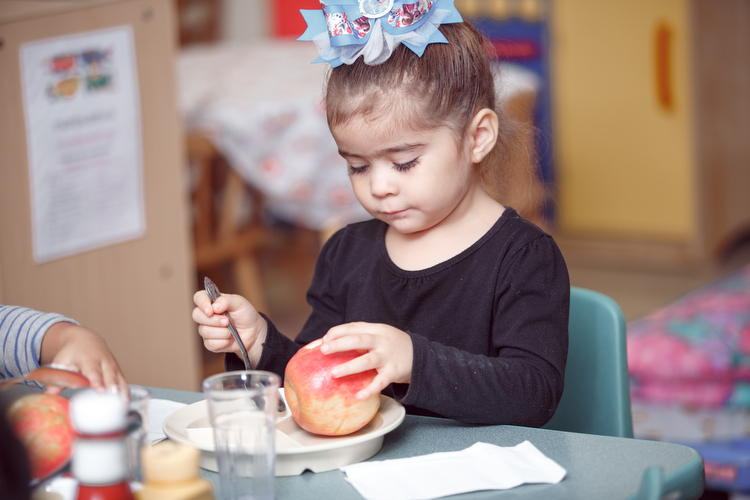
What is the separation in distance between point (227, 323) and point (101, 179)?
1.00m

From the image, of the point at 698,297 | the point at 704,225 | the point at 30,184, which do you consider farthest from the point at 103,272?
the point at 704,225

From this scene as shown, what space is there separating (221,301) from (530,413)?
1.21 feet

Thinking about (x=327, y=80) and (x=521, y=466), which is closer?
(x=521, y=466)

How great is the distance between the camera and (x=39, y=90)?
5.37 ft

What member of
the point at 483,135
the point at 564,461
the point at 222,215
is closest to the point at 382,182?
the point at 483,135

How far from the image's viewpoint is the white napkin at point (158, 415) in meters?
0.81

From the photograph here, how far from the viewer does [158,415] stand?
88cm

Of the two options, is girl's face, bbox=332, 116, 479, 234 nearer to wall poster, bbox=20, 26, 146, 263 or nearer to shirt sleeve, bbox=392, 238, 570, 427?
shirt sleeve, bbox=392, 238, 570, 427

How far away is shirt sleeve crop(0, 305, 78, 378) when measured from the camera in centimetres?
78

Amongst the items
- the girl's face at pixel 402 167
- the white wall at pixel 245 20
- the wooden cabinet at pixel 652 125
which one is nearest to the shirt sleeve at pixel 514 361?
the girl's face at pixel 402 167

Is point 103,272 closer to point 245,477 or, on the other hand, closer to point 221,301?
point 221,301

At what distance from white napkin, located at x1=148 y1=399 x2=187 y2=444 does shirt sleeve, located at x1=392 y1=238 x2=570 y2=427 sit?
258 millimetres

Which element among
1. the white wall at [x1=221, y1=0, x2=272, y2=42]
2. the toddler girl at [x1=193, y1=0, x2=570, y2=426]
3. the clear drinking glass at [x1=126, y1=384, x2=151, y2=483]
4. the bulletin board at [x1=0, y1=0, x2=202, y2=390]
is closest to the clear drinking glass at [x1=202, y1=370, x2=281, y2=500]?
the clear drinking glass at [x1=126, y1=384, x2=151, y2=483]

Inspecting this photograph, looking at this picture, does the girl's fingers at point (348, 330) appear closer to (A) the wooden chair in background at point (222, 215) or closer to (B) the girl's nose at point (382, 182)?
(B) the girl's nose at point (382, 182)
